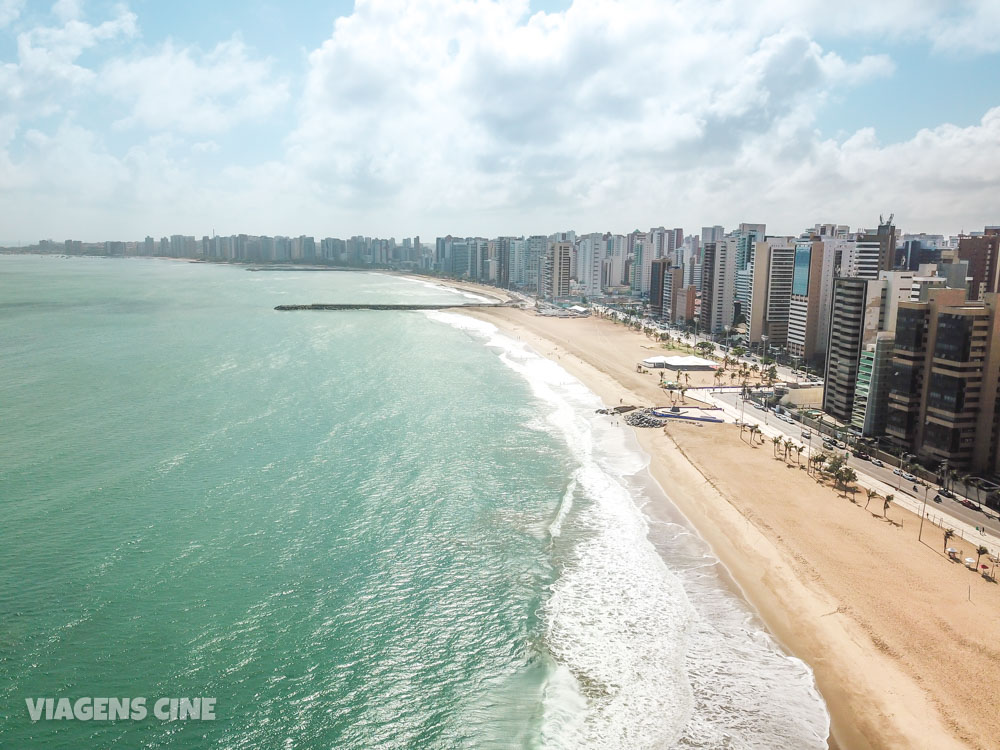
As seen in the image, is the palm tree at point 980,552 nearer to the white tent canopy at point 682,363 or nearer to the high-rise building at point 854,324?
the high-rise building at point 854,324

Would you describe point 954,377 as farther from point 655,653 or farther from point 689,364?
point 689,364

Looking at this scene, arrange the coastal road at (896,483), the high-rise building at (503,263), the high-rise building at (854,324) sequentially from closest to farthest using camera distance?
the coastal road at (896,483) < the high-rise building at (854,324) < the high-rise building at (503,263)

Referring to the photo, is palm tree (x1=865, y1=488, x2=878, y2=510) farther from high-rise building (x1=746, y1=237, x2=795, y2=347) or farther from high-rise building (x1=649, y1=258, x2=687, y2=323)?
high-rise building (x1=649, y1=258, x2=687, y2=323)

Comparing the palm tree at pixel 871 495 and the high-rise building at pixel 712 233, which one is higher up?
the high-rise building at pixel 712 233

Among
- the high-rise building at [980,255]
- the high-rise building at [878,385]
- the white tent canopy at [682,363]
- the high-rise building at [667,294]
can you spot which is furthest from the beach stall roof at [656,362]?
the high-rise building at [980,255]

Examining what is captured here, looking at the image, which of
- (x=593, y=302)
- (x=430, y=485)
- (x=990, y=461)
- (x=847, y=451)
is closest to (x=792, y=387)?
(x=847, y=451)

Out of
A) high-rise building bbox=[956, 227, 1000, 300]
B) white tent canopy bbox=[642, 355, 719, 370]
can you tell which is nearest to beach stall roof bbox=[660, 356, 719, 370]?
white tent canopy bbox=[642, 355, 719, 370]

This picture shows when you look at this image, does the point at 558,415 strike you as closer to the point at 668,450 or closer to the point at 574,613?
the point at 668,450
